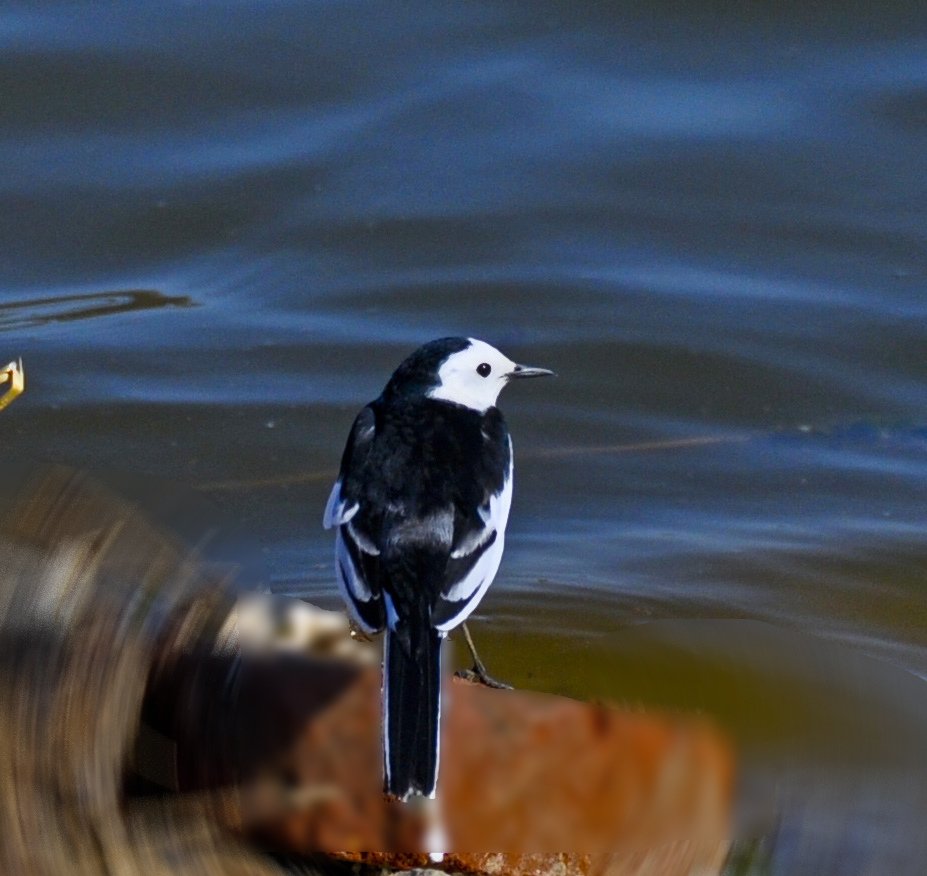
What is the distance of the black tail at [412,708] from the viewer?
242 cm

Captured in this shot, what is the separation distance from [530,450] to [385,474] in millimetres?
2144

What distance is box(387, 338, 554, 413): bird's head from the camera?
4344 millimetres

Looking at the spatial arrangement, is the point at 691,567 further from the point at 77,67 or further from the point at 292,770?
the point at 77,67

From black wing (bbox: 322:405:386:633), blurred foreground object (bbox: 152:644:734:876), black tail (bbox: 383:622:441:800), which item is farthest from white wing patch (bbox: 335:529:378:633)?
blurred foreground object (bbox: 152:644:734:876)

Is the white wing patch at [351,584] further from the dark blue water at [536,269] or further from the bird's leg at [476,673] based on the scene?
the dark blue water at [536,269]

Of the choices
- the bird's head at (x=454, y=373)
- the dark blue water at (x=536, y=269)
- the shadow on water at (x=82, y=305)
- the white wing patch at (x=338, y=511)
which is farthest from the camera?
the shadow on water at (x=82, y=305)

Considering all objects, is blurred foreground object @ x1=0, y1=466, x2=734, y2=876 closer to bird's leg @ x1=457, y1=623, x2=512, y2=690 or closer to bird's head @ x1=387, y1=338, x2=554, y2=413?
bird's leg @ x1=457, y1=623, x2=512, y2=690

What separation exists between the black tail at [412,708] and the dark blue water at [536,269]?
858mm

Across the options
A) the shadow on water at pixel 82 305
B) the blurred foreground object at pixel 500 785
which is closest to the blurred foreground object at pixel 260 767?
the blurred foreground object at pixel 500 785

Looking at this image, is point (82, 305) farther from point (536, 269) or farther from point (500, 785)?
point (500, 785)

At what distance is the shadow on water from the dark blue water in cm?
2

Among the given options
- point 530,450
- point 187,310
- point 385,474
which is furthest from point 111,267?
point 385,474

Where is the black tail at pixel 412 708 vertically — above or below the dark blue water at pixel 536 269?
below

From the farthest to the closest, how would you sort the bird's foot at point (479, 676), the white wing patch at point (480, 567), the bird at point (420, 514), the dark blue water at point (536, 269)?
the dark blue water at point (536, 269)
the bird's foot at point (479, 676)
the white wing patch at point (480, 567)
the bird at point (420, 514)
